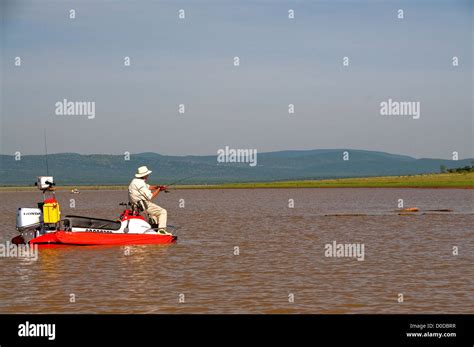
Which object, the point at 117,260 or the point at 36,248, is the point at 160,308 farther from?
the point at 36,248

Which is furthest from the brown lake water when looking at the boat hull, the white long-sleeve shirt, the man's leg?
the white long-sleeve shirt

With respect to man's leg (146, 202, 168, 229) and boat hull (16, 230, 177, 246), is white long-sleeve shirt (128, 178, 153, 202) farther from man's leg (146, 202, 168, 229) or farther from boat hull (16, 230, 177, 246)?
boat hull (16, 230, 177, 246)

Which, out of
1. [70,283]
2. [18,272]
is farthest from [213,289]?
[18,272]

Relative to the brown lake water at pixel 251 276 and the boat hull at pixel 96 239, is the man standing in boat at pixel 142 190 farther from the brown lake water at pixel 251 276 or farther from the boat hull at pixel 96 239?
the brown lake water at pixel 251 276

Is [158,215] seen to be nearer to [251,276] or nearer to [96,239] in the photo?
[96,239]

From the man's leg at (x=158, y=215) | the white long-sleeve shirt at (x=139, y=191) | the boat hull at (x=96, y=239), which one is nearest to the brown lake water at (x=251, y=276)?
the boat hull at (x=96, y=239)

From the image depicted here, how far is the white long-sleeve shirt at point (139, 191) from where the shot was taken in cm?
2447

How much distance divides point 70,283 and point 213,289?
3.20 meters

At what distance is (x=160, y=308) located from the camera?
14430 mm

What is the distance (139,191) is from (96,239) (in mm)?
1902

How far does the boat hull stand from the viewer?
24109mm

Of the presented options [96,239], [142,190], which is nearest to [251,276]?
[142,190]
